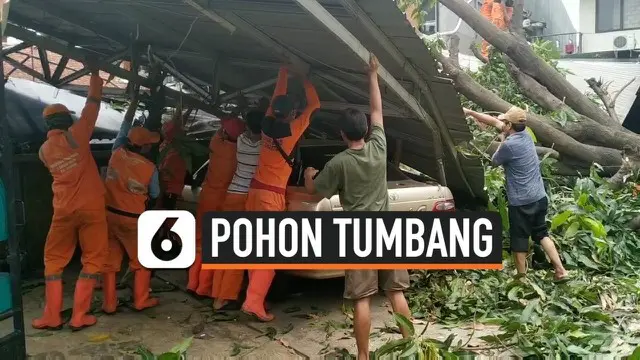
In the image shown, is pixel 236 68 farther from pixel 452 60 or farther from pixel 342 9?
pixel 452 60

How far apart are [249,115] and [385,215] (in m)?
1.67

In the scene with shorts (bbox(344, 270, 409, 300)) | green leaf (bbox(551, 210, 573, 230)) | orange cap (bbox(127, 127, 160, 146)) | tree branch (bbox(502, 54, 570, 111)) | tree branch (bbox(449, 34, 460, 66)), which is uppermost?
tree branch (bbox(449, 34, 460, 66))

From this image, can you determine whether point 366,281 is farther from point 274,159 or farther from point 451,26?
point 451,26

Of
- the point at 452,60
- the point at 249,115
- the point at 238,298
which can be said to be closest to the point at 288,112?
the point at 249,115

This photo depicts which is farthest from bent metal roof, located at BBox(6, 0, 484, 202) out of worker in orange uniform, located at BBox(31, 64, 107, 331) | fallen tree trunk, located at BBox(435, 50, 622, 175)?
fallen tree trunk, located at BBox(435, 50, 622, 175)

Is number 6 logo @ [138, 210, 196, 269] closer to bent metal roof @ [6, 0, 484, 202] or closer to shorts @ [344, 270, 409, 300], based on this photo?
bent metal roof @ [6, 0, 484, 202]

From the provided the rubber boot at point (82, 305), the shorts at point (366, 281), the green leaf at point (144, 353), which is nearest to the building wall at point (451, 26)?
the shorts at point (366, 281)

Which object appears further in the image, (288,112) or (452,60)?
(452,60)

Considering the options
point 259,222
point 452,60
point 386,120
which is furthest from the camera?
point 452,60

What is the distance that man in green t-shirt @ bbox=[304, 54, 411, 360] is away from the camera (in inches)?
156

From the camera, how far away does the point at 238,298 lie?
5320mm

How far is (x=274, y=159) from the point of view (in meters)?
4.81

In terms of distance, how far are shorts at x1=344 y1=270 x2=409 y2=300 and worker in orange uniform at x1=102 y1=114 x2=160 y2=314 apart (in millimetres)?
2093

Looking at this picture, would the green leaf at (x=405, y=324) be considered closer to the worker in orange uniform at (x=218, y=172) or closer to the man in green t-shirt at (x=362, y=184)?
the man in green t-shirt at (x=362, y=184)
